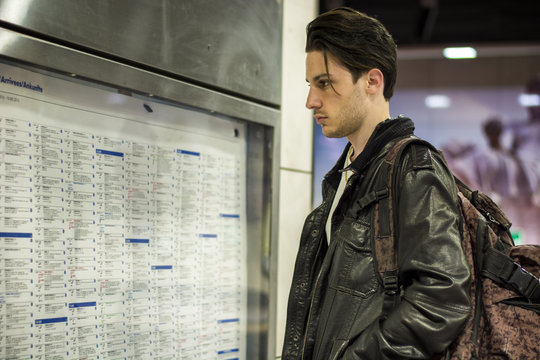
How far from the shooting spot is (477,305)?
1.40 meters

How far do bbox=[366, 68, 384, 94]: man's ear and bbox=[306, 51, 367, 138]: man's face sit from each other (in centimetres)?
2

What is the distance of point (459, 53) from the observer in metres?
6.65

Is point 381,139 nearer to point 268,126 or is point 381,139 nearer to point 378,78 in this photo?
point 378,78

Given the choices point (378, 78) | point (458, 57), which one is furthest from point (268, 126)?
point (458, 57)

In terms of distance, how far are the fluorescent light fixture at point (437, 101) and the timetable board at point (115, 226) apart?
5.06 meters

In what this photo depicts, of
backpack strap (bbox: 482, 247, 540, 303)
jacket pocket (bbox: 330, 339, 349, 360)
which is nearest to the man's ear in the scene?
backpack strap (bbox: 482, 247, 540, 303)

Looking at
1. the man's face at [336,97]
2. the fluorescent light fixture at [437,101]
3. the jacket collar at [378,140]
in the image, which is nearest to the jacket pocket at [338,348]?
the jacket collar at [378,140]

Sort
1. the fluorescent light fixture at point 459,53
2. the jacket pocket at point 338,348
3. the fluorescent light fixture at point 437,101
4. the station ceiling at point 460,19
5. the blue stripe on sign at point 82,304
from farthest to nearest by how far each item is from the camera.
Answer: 1. the fluorescent light fixture at point 437,101
2. the fluorescent light fixture at point 459,53
3. the station ceiling at point 460,19
4. the blue stripe on sign at point 82,304
5. the jacket pocket at point 338,348

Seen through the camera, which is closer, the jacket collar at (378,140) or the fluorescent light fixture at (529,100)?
the jacket collar at (378,140)

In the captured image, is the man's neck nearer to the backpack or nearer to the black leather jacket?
the black leather jacket

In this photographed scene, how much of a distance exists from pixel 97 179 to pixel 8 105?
326 mm

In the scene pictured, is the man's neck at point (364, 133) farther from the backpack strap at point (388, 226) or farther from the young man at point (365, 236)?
the backpack strap at point (388, 226)

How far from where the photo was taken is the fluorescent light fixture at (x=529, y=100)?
6527mm

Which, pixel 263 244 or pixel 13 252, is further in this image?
pixel 263 244
